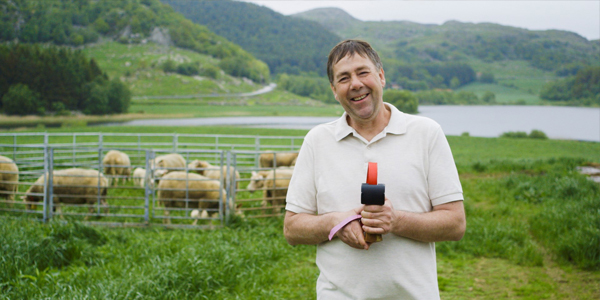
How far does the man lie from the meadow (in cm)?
299

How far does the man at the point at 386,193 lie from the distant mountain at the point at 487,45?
46.7m

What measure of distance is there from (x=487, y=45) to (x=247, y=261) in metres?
117

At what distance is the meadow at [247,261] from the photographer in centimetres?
485

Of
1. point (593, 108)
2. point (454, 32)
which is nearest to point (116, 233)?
point (593, 108)

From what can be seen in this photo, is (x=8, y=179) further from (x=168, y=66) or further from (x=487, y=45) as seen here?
(x=487, y=45)

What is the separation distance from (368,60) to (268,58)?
116m

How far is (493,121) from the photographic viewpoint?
68.2 meters

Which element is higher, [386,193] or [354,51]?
[354,51]

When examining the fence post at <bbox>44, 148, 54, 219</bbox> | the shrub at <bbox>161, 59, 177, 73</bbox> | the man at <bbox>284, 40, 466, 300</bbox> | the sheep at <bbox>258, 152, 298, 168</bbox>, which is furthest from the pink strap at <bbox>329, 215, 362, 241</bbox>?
the shrub at <bbox>161, 59, 177, 73</bbox>

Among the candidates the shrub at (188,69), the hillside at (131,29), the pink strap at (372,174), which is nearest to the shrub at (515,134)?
the pink strap at (372,174)

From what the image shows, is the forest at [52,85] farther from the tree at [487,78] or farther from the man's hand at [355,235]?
the tree at [487,78]

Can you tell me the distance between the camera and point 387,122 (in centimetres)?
195

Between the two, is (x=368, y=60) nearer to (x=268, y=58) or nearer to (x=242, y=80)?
(x=242, y=80)

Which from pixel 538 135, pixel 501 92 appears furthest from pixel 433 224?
pixel 501 92
